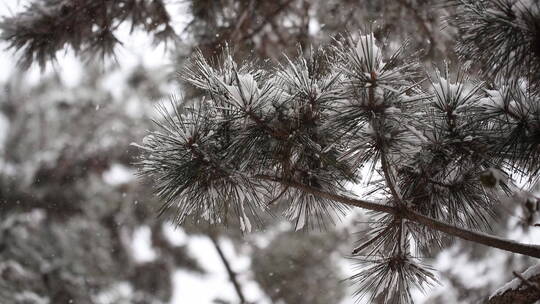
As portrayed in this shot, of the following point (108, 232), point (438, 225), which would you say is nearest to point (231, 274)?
point (108, 232)

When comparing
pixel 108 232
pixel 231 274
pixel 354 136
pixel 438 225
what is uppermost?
pixel 108 232

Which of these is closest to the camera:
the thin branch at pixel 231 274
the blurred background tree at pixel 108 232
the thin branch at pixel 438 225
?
the thin branch at pixel 438 225

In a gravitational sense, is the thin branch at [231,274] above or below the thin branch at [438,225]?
above

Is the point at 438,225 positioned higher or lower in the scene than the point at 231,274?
lower

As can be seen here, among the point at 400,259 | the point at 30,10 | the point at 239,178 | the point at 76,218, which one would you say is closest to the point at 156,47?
the point at 30,10

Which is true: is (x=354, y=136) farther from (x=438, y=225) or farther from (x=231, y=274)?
(x=231, y=274)

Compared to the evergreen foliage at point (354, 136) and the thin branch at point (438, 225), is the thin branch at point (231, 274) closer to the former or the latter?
the evergreen foliage at point (354, 136)

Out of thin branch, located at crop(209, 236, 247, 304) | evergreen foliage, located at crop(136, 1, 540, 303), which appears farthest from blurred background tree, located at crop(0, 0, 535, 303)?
evergreen foliage, located at crop(136, 1, 540, 303)

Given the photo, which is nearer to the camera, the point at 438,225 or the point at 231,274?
the point at 438,225

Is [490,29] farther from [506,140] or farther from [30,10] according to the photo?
[30,10]

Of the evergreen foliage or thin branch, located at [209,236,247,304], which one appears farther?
thin branch, located at [209,236,247,304]

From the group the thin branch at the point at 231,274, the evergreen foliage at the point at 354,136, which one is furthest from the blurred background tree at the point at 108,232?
the evergreen foliage at the point at 354,136

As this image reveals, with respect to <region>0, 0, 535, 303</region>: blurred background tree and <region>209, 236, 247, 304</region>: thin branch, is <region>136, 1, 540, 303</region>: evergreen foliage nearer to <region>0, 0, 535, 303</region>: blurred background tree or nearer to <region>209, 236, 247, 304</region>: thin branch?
<region>209, 236, 247, 304</region>: thin branch
